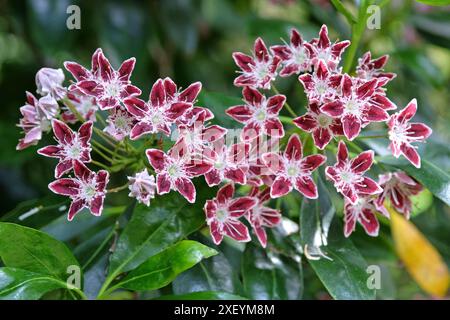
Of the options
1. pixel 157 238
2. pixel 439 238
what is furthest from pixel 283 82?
pixel 157 238

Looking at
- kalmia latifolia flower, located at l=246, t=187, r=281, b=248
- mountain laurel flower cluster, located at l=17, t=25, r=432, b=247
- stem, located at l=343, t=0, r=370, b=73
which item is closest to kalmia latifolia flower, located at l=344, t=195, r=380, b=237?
mountain laurel flower cluster, located at l=17, t=25, r=432, b=247

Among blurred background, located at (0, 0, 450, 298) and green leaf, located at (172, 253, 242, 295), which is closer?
green leaf, located at (172, 253, 242, 295)

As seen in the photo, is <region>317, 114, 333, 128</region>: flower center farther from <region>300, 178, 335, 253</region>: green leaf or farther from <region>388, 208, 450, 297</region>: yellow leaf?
<region>388, 208, 450, 297</region>: yellow leaf

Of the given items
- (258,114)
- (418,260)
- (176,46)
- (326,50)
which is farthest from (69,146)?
(176,46)

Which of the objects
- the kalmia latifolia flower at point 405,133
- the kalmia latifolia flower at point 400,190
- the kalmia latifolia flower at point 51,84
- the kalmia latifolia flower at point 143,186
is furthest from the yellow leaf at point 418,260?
the kalmia latifolia flower at point 51,84

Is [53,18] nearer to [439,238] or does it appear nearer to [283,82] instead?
[283,82]

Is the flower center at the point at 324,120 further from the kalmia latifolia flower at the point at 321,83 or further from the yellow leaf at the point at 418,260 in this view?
the yellow leaf at the point at 418,260
